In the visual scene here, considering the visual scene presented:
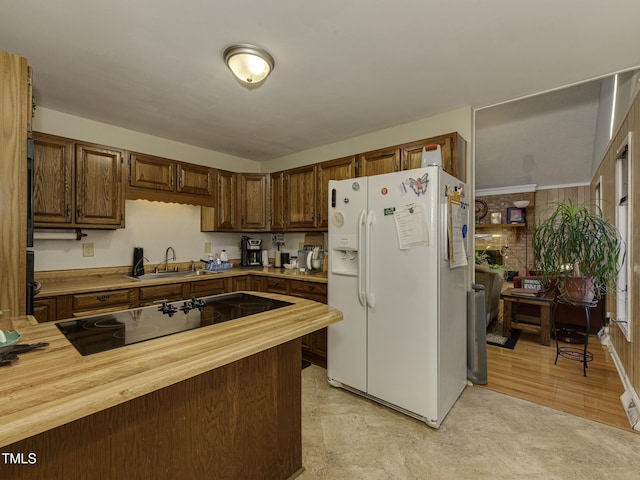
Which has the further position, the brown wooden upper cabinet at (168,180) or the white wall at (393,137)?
the brown wooden upper cabinet at (168,180)

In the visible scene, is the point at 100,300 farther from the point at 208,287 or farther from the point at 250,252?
the point at 250,252

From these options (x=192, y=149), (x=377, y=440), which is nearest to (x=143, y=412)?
(x=377, y=440)

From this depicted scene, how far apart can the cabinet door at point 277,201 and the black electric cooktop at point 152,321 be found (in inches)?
82.8

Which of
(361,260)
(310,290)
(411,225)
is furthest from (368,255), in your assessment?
(310,290)

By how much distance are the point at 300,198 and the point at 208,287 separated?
144 centimetres

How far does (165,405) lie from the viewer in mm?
1080

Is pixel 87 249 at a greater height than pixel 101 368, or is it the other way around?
pixel 87 249

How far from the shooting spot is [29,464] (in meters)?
0.82

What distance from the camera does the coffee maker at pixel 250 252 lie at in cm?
412

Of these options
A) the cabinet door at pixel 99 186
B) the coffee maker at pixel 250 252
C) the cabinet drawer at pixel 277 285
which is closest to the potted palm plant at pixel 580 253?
the cabinet drawer at pixel 277 285

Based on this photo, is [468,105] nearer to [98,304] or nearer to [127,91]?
[127,91]

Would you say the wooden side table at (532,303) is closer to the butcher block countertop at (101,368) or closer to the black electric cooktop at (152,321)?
the black electric cooktop at (152,321)

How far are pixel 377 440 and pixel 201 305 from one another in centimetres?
140

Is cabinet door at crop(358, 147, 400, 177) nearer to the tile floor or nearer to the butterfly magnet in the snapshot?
the butterfly magnet
